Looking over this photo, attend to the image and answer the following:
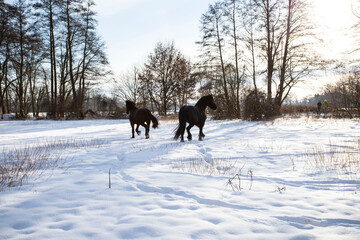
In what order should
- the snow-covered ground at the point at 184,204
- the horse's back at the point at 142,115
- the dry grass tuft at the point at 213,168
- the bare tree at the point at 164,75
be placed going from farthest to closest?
the bare tree at the point at 164,75, the horse's back at the point at 142,115, the dry grass tuft at the point at 213,168, the snow-covered ground at the point at 184,204

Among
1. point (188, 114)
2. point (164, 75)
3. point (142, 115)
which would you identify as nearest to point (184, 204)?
point (188, 114)

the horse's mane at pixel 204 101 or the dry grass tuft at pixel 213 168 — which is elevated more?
the horse's mane at pixel 204 101

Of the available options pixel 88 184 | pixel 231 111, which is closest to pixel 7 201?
pixel 88 184

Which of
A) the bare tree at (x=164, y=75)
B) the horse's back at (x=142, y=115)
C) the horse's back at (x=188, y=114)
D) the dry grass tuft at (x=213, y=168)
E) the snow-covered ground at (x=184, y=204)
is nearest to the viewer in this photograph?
the snow-covered ground at (x=184, y=204)

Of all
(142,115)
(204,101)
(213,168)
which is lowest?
(213,168)

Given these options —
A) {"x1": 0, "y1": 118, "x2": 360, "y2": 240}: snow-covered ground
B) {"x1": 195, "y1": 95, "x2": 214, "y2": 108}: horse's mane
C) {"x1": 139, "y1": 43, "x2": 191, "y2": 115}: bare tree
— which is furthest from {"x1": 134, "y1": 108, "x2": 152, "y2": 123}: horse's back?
{"x1": 139, "y1": 43, "x2": 191, "y2": 115}: bare tree

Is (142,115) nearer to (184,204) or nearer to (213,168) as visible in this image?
(213,168)

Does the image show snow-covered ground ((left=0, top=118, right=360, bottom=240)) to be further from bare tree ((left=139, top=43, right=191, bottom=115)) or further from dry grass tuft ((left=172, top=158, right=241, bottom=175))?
bare tree ((left=139, top=43, right=191, bottom=115))

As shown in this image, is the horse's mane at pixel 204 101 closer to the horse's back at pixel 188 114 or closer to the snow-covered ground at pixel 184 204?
the horse's back at pixel 188 114

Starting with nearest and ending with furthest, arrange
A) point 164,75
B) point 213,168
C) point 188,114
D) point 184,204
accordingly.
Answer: point 184,204 < point 213,168 < point 188,114 < point 164,75

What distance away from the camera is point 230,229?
1717mm

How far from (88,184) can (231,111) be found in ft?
55.3

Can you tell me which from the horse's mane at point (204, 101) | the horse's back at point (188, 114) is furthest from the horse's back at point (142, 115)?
the horse's mane at point (204, 101)

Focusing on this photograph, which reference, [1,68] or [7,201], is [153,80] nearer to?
[1,68]
